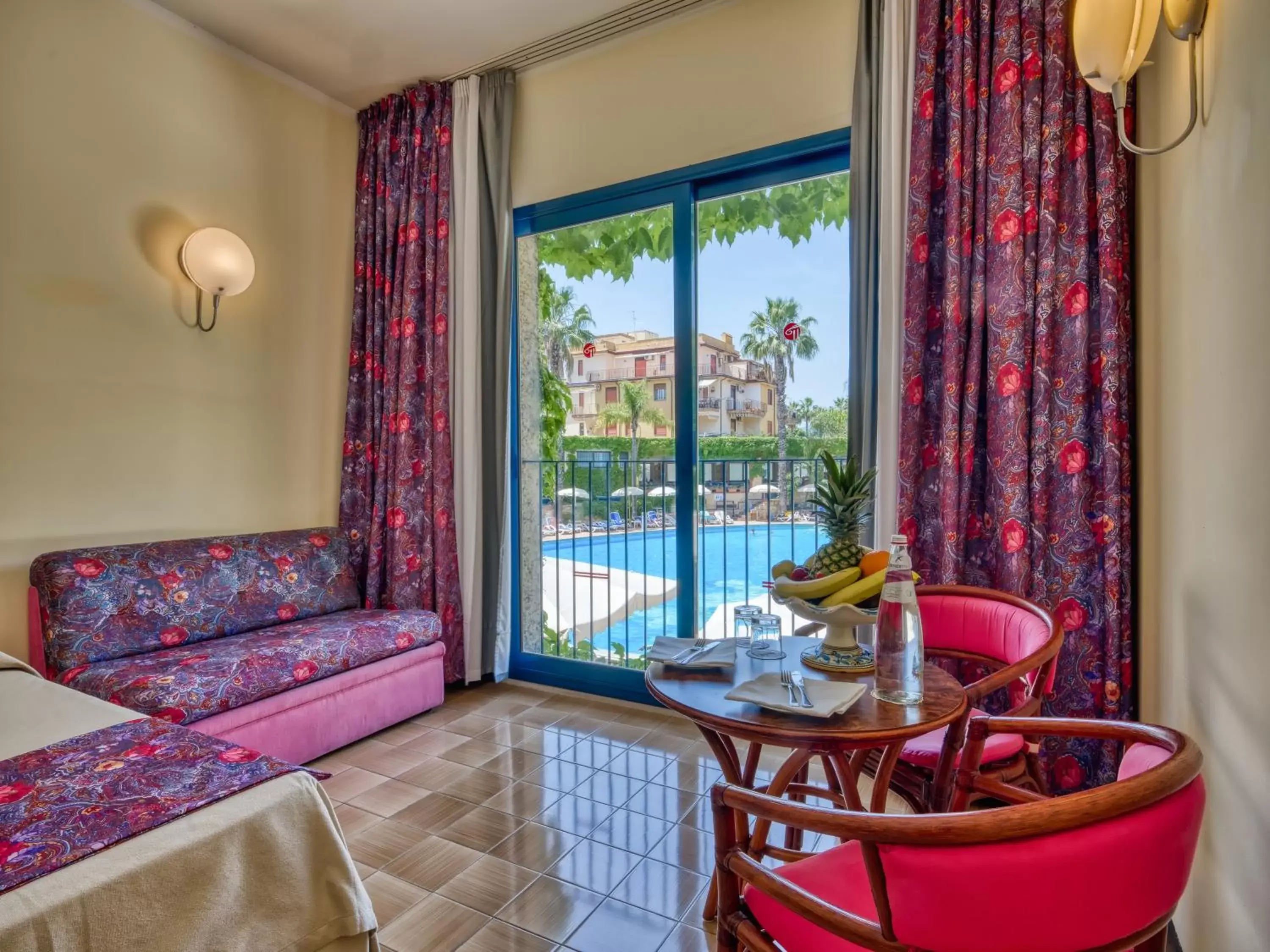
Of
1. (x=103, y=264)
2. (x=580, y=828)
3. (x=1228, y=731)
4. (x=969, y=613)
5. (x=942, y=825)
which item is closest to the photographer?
(x=942, y=825)

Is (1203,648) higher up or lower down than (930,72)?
lower down

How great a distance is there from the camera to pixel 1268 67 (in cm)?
111

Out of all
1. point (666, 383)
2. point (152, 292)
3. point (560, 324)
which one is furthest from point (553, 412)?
point (152, 292)

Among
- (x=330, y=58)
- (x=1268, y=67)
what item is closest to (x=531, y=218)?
(x=330, y=58)

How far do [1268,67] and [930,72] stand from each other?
1.51 meters

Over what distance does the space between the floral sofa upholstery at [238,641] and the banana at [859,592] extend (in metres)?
2.10

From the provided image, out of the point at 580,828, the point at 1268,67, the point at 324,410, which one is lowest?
the point at 580,828

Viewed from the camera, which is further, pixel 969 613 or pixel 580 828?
pixel 580 828

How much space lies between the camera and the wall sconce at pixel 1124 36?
4.80ft

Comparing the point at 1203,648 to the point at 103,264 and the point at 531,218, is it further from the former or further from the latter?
the point at 103,264

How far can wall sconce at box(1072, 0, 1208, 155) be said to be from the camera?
146 cm

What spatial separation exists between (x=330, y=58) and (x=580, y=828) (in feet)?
12.0

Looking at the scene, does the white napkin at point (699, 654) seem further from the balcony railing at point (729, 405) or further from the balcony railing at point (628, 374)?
the balcony railing at point (628, 374)

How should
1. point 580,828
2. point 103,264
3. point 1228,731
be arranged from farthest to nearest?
point 103,264 → point 580,828 → point 1228,731
